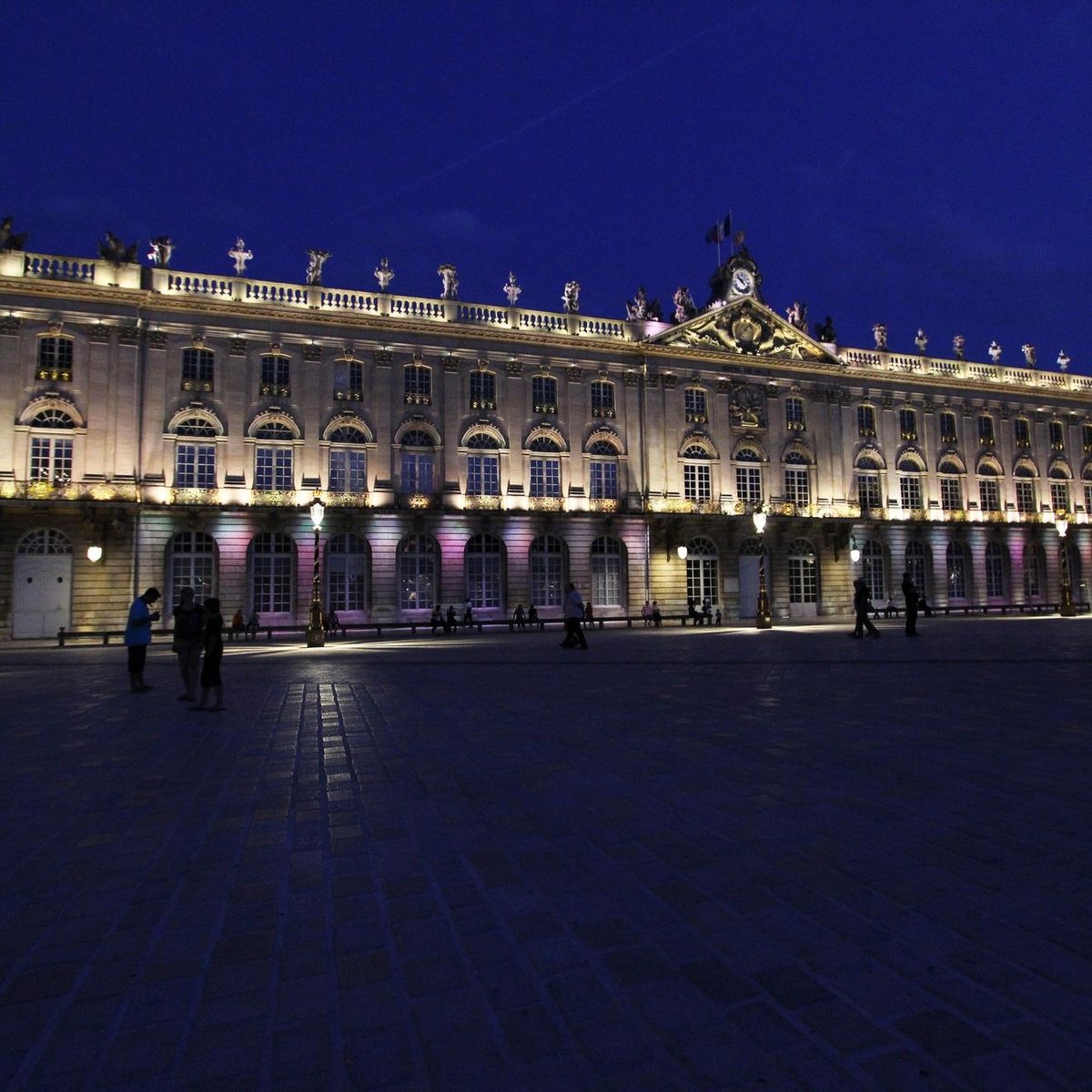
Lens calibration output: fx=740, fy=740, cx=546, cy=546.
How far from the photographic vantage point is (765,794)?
5.14 metres

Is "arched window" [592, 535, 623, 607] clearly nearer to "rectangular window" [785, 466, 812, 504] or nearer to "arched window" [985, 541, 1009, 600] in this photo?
"rectangular window" [785, 466, 812, 504]

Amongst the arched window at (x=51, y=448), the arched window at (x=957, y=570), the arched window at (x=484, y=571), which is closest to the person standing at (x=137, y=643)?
the arched window at (x=51, y=448)

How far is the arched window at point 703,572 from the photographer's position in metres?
35.4

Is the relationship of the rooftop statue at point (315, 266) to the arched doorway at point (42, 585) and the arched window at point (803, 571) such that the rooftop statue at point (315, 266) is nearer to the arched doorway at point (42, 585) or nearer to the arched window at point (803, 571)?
the arched doorway at point (42, 585)

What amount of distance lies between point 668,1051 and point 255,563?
2991cm

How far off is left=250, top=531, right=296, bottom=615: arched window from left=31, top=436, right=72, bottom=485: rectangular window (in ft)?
23.1

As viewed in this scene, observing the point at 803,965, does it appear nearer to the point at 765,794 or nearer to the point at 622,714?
the point at 765,794

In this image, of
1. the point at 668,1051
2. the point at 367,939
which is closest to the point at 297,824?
the point at 367,939

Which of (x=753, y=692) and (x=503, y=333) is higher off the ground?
(x=503, y=333)

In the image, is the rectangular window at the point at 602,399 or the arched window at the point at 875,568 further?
the arched window at the point at 875,568

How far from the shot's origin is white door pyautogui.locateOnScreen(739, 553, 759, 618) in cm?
3591

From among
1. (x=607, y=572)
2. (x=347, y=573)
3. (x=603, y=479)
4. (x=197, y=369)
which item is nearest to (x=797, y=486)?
(x=603, y=479)

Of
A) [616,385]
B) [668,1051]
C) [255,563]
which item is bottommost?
[668,1051]

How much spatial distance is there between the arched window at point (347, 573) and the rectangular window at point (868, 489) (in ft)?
84.7
